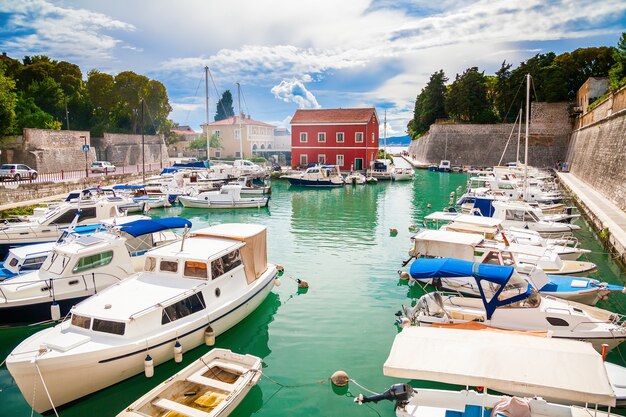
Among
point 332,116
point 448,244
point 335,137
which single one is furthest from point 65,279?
point 332,116

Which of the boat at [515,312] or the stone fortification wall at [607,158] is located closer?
the boat at [515,312]

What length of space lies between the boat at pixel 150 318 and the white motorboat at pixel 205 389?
107 cm

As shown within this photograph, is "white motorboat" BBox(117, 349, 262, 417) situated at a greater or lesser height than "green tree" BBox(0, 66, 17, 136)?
lesser

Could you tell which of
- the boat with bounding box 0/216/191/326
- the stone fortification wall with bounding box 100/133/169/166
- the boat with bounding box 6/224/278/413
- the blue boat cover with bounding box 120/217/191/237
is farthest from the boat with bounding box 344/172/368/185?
the boat with bounding box 0/216/191/326

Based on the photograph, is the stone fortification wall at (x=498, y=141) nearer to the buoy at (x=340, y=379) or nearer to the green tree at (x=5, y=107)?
the buoy at (x=340, y=379)

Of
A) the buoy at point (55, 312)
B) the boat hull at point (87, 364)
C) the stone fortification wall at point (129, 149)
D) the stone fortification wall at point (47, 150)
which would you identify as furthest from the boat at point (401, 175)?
the buoy at point (55, 312)

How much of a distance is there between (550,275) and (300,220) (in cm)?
1750

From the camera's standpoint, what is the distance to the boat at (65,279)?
11219mm

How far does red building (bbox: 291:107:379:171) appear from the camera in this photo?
188 feet

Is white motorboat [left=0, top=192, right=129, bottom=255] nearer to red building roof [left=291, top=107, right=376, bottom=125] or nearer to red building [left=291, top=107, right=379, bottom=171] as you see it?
red building [left=291, top=107, right=379, bottom=171]

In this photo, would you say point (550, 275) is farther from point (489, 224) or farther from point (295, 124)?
point (295, 124)

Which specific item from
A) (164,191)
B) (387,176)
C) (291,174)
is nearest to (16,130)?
(164,191)

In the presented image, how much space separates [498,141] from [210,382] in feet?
230

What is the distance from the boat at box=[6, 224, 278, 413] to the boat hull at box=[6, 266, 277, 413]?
2 cm
